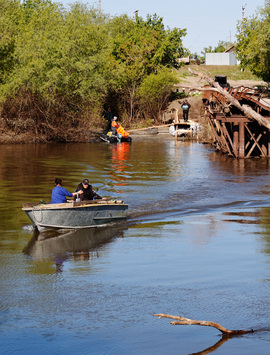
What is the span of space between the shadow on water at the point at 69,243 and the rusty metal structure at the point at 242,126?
20.1 metres

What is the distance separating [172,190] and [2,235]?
1014cm

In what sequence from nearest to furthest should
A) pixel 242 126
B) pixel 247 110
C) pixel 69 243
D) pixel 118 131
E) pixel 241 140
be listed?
pixel 69 243, pixel 247 110, pixel 242 126, pixel 241 140, pixel 118 131

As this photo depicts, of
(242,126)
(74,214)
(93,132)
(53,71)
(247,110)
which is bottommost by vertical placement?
(74,214)

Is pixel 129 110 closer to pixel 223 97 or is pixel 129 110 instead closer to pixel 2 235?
pixel 223 97

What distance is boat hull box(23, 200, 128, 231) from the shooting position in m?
17.0

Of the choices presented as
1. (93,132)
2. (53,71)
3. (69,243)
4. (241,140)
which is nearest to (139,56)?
(93,132)

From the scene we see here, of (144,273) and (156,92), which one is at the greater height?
(156,92)

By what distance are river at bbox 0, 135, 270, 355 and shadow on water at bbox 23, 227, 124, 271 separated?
0.09 ft

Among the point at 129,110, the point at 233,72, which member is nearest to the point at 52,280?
Result: the point at 129,110

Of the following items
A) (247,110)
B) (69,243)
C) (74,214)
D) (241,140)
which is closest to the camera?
Answer: (69,243)

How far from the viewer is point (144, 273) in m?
13.1

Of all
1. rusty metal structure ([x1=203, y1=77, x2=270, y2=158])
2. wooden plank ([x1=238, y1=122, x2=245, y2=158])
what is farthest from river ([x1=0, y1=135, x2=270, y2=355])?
rusty metal structure ([x1=203, y1=77, x2=270, y2=158])

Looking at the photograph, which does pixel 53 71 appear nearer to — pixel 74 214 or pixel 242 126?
pixel 242 126

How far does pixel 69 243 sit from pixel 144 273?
13.0 ft
